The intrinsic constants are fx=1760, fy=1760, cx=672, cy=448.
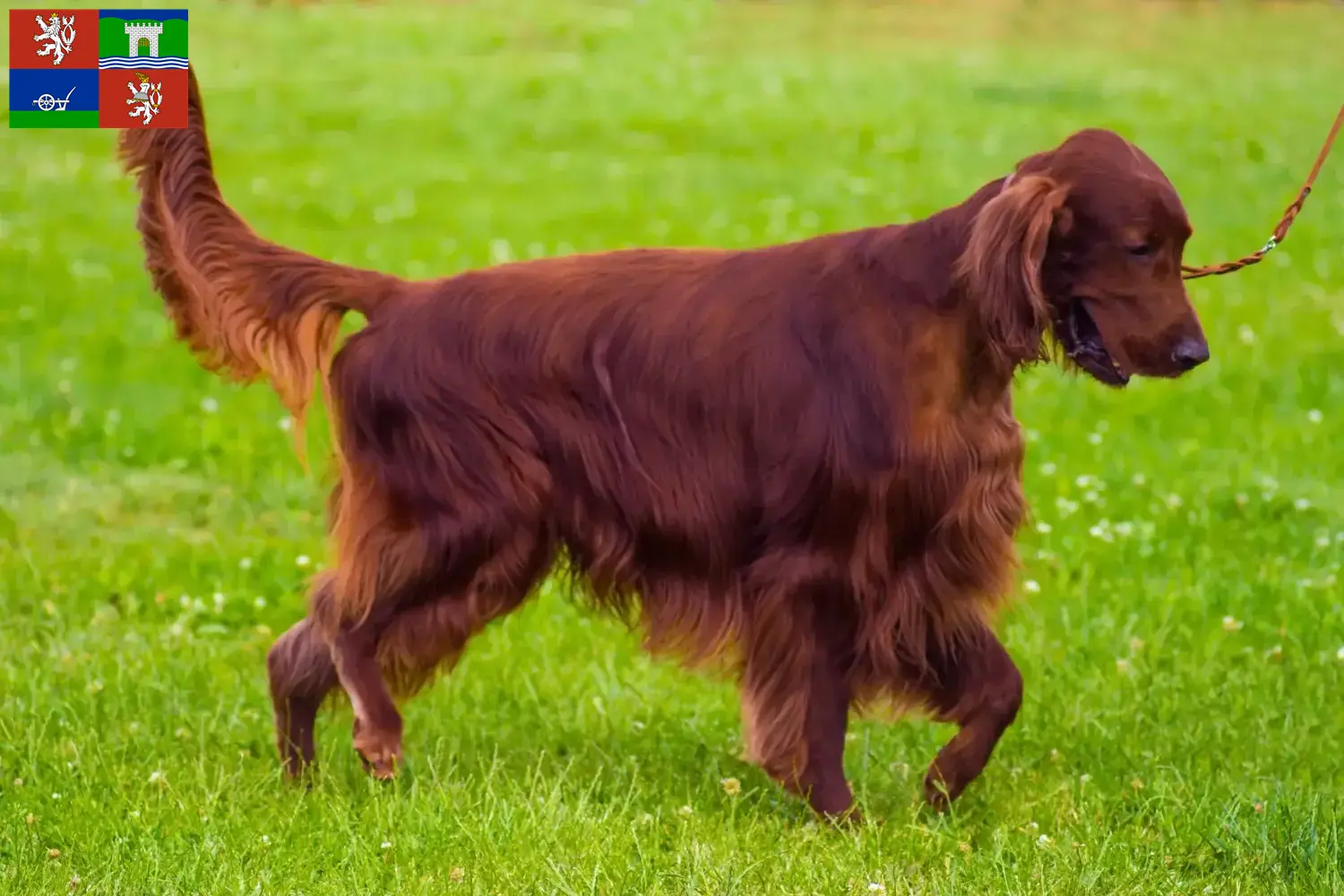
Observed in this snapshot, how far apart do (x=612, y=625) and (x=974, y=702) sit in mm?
1522

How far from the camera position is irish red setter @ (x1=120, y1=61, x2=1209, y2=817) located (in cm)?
364

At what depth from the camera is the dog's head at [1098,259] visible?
11.4ft

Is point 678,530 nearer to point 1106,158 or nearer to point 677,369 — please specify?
point 677,369

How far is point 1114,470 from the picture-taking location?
6.64m

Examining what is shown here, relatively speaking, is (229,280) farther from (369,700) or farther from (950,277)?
(950,277)

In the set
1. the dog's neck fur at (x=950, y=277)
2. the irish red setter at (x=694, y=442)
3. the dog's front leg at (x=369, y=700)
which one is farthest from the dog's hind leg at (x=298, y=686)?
the dog's neck fur at (x=950, y=277)

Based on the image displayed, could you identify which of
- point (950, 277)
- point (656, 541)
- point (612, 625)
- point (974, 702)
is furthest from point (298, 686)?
point (950, 277)

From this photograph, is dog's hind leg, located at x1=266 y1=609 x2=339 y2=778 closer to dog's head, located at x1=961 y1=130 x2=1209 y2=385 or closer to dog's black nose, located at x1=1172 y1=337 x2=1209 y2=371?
dog's head, located at x1=961 y1=130 x2=1209 y2=385

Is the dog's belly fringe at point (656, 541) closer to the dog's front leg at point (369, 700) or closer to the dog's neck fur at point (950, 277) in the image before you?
the dog's front leg at point (369, 700)

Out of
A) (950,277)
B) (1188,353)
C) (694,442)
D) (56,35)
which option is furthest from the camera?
(56,35)

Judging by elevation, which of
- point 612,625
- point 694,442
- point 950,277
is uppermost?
point 950,277

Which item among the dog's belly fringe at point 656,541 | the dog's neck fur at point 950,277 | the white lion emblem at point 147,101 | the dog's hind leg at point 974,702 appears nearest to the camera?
the dog's neck fur at point 950,277

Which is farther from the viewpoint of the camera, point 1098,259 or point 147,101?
point 147,101

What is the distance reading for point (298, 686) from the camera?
408cm
